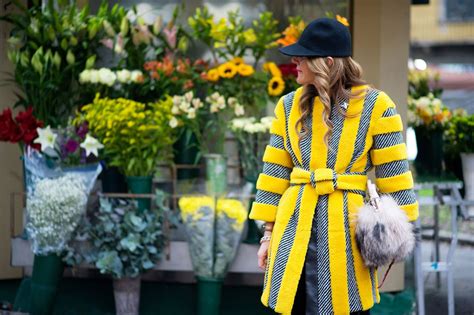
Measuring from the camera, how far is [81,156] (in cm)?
604

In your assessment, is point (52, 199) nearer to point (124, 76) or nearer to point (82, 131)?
point (82, 131)

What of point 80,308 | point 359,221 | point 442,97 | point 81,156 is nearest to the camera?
point 359,221

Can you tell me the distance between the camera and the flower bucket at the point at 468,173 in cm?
648

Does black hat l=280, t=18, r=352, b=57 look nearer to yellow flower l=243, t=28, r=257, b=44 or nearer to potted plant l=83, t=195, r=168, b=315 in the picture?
potted plant l=83, t=195, r=168, b=315

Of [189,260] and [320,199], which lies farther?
[189,260]

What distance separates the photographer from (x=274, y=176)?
367 centimetres

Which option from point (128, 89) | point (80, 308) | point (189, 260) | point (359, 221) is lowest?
point (80, 308)

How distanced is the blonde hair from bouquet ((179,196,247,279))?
8.22 ft

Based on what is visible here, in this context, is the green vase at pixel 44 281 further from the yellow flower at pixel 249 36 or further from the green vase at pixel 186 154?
the yellow flower at pixel 249 36

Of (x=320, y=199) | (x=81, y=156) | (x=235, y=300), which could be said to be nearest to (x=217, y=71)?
(x=81, y=156)

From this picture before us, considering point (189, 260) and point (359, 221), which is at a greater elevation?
point (359, 221)

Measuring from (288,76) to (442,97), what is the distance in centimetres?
142

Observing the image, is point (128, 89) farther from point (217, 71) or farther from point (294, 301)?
point (294, 301)

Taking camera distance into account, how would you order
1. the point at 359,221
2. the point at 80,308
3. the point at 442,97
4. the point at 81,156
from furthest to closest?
the point at 442,97
the point at 80,308
the point at 81,156
the point at 359,221
